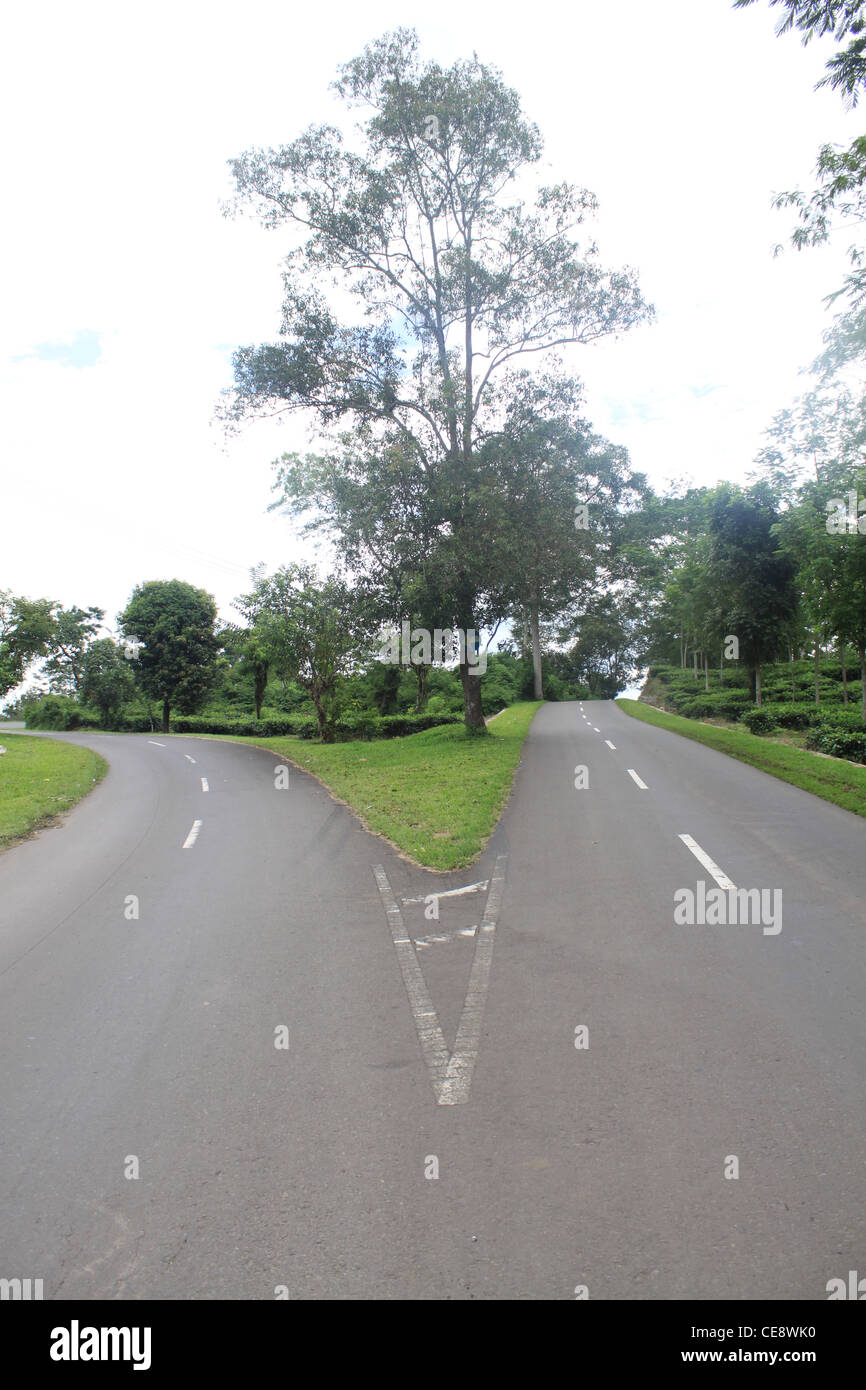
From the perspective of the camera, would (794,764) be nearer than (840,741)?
Yes

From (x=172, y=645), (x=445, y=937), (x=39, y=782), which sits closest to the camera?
(x=445, y=937)

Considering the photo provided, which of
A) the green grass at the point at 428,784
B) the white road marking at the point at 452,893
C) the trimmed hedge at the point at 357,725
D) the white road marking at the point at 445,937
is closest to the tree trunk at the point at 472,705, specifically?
the green grass at the point at 428,784

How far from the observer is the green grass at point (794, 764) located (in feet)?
43.1

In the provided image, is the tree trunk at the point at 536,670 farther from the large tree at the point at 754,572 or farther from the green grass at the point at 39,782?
the green grass at the point at 39,782

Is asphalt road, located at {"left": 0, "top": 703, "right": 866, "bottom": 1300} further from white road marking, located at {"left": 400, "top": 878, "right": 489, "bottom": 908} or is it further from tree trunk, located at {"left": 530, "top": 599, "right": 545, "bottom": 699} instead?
tree trunk, located at {"left": 530, "top": 599, "right": 545, "bottom": 699}

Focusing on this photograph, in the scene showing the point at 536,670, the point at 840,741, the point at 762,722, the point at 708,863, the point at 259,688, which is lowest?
the point at 708,863

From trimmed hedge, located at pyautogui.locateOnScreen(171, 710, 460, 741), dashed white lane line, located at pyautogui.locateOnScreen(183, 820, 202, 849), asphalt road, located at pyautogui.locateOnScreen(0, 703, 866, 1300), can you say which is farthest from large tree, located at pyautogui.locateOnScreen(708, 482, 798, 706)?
dashed white lane line, located at pyautogui.locateOnScreen(183, 820, 202, 849)

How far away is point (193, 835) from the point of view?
1216 cm

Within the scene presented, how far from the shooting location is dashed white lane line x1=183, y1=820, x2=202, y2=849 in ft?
37.3

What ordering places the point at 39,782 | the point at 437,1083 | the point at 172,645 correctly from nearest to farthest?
the point at 437,1083, the point at 39,782, the point at 172,645

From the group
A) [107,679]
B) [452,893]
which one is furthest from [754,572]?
[107,679]

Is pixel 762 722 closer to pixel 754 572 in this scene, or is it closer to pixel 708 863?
pixel 754 572

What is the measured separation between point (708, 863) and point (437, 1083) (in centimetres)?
549
